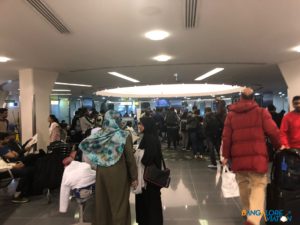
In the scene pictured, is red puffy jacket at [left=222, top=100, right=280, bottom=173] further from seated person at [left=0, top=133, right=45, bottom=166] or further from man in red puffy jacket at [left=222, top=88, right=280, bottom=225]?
seated person at [left=0, top=133, right=45, bottom=166]

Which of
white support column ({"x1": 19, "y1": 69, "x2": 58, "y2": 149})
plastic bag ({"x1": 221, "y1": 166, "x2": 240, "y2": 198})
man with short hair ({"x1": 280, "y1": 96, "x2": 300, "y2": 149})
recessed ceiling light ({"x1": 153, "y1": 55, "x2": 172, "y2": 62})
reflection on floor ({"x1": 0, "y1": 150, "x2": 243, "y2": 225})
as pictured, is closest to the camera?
plastic bag ({"x1": 221, "y1": 166, "x2": 240, "y2": 198})

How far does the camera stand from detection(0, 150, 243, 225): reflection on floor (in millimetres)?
3906

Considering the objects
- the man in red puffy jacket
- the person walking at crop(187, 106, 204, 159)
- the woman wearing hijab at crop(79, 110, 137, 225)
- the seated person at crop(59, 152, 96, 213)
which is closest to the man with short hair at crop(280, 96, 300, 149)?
the man in red puffy jacket

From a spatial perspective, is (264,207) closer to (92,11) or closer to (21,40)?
(92,11)

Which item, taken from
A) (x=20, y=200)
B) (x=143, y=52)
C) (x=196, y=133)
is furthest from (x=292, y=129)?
(x=196, y=133)

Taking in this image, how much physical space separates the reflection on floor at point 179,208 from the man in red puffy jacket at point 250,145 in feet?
2.21

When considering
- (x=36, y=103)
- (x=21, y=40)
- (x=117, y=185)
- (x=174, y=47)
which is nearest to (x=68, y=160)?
(x=117, y=185)

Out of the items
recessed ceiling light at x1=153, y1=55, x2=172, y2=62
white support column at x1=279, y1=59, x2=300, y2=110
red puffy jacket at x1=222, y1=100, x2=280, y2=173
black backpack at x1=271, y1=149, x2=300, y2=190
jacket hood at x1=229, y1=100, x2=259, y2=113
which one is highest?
recessed ceiling light at x1=153, y1=55, x2=172, y2=62

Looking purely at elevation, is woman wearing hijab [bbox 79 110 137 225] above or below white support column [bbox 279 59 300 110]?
below

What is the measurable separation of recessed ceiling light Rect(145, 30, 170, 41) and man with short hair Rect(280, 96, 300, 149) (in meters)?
2.11

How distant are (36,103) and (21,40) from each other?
128 inches

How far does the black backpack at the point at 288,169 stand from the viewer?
315cm

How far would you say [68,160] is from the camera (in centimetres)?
367

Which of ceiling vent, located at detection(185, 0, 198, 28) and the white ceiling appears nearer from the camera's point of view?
ceiling vent, located at detection(185, 0, 198, 28)
